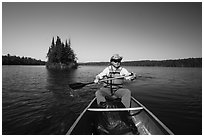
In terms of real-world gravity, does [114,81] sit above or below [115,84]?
above

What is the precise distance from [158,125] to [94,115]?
5.96 ft

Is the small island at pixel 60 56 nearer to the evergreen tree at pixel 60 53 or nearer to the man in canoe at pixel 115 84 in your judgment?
the evergreen tree at pixel 60 53

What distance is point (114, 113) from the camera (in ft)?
12.7

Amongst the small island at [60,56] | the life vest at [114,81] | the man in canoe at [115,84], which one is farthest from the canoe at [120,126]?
the small island at [60,56]

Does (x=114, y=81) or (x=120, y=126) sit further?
(x=114, y=81)

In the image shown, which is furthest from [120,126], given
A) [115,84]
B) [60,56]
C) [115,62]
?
[60,56]

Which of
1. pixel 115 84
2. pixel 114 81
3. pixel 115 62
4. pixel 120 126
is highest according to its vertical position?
pixel 115 62

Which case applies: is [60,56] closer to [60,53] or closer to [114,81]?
[60,53]

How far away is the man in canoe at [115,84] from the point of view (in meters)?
4.65

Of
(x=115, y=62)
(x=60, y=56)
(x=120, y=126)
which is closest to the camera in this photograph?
(x=120, y=126)

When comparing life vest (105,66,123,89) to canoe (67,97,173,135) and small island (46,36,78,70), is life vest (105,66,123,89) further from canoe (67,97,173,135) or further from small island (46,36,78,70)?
small island (46,36,78,70)

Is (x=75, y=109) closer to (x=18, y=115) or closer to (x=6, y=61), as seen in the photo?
(x=18, y=115)

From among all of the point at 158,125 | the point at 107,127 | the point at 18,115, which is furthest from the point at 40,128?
the point at 158,125

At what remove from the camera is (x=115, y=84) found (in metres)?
4.97
